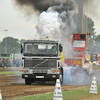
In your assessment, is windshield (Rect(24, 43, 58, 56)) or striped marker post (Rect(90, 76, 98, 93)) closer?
striped marker post (Rect(90, 76, 98, 93))

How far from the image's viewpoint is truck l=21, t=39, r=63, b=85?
18734 mm

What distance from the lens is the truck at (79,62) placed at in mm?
27125

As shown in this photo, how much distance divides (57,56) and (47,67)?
95 centimetres

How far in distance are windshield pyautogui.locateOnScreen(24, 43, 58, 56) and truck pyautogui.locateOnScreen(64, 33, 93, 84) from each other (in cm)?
762

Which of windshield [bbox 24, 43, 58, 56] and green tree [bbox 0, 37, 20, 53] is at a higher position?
green tree [bbox 0, 37, 20, 53]

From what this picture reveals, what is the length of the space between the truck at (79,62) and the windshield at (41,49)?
7.62 meters

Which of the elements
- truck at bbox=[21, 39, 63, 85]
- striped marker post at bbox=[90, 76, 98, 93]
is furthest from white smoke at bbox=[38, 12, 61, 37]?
striped marker post at bbox=[90, 76, 98, 93]

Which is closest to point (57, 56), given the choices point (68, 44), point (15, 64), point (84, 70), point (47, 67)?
point (47, 67)

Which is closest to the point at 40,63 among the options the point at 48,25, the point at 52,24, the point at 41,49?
the point at 41,49

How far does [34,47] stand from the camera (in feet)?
62.3

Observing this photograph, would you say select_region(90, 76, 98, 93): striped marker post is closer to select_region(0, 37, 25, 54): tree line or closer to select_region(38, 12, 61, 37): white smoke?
select_region(38, 12, 61, 37): white smoke

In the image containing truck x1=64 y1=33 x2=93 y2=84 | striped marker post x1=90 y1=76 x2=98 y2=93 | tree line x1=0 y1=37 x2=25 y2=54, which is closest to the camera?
striped marker post x1=90 y1=76 x2=98 y2=93

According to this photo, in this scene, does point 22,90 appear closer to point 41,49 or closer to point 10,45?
point 41,49

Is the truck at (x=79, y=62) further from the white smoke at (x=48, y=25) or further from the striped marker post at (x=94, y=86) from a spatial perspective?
the striped marker post at (x=94, y=86)
